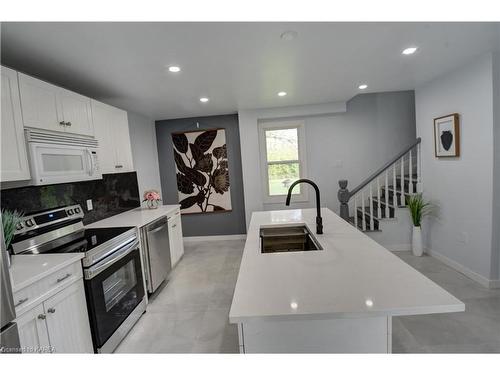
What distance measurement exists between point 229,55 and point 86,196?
2162 mm

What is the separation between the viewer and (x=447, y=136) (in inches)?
112

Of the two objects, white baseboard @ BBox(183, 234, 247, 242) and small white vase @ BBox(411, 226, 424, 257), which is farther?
white baseboard @ BBox(183, 234, 247, 242)

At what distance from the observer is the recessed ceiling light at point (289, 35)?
1663 millimetres

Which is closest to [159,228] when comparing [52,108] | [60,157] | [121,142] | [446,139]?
[121,142]

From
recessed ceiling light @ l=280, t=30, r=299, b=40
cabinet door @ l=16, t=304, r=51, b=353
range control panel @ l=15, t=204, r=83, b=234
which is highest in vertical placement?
recessed ceiling light @ l=280, t=30, r=299, b=40

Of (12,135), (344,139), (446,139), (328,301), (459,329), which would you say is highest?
(344,139)

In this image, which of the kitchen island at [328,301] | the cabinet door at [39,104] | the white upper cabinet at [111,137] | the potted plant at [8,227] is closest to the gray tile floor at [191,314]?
the kitchen island at [328,301]

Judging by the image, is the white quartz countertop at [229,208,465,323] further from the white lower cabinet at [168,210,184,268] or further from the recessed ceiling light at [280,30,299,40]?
the white lower cabinet at [168,210,184,268]

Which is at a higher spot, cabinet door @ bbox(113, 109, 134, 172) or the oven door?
cabinet door @ bbox(113, 109, 134, 172)

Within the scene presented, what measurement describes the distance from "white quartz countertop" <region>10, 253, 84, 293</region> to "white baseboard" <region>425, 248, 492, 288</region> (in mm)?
3797

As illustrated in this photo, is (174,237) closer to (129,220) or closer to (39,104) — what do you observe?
(129,220)

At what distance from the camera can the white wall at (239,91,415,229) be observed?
13.5 ft

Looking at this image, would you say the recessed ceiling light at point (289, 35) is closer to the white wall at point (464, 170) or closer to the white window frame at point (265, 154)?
the white wall at point (464, 170)

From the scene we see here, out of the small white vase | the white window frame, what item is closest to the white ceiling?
the white window frame
